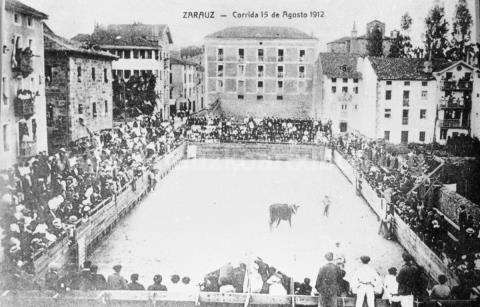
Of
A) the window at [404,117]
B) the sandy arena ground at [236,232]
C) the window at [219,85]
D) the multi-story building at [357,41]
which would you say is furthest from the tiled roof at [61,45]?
the window at [404,117]

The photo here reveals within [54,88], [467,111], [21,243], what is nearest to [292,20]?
[467,111]

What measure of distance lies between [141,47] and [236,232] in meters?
5.51

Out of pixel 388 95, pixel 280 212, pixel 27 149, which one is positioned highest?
pixel 388 95

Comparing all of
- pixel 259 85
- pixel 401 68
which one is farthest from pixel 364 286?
pixel 401 68

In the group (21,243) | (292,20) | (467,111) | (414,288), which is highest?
(292,20)

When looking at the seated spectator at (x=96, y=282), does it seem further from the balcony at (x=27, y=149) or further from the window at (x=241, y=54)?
the balcony at (x=27, y=149)

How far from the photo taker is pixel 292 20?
8.80 m

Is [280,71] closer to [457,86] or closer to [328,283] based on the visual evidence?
[457,86]

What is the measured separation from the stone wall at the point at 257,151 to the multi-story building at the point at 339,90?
660 cm

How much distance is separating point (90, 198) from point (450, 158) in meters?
7.40

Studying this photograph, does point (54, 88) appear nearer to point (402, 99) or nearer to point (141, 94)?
point (141, 94)

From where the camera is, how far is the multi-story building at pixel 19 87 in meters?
11.5

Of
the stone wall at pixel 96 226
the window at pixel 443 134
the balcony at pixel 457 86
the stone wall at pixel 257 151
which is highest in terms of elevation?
the balcony at pixel 457 86

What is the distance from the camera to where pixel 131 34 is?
36.2 feet
